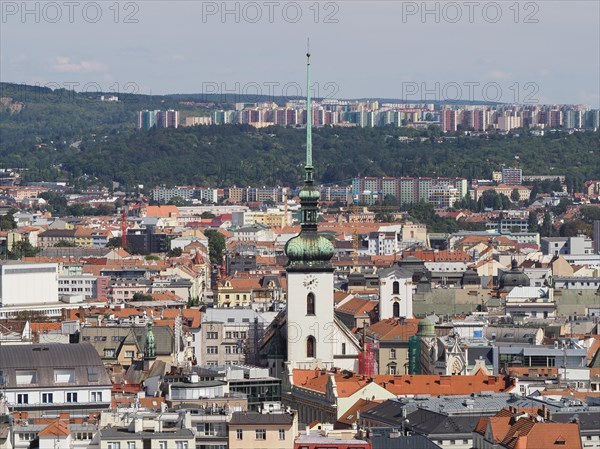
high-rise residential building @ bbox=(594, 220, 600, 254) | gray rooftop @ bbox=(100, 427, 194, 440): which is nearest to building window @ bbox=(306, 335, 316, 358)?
gray rooftop @ bbox=(100, 427, 194, 440)

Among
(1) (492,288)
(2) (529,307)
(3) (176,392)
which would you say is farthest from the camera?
(1) (492,288)

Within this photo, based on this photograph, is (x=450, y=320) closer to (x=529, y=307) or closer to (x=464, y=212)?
(x=529, y=307)

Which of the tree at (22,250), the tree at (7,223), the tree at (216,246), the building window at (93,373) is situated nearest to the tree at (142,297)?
the tree at (22,250)

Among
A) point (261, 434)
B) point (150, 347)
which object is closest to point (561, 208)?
point (150, 347)

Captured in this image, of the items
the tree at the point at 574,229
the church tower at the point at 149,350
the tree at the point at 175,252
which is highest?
the tree at the point at 574,229

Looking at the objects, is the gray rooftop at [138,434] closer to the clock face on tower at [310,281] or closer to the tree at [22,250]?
the clock face on tower at [310,281]

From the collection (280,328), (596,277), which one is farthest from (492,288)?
(280,328)

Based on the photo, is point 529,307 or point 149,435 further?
point 529,307
